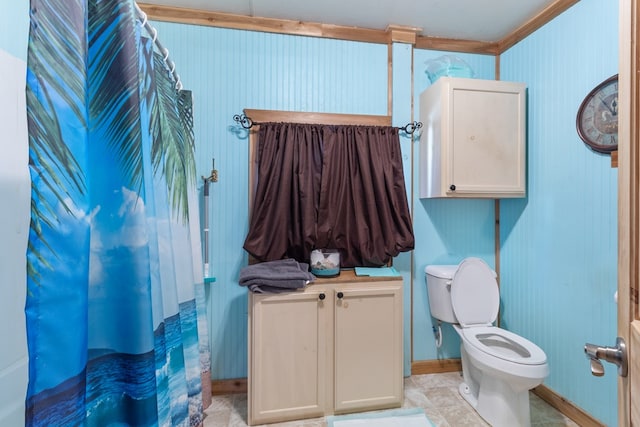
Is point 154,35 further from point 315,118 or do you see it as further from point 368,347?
point 368,347

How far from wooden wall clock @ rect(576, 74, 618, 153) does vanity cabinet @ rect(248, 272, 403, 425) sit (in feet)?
4.24

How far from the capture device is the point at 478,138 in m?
1.99

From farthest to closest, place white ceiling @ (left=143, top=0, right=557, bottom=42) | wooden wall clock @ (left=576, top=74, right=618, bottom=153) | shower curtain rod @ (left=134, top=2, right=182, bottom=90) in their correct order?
white ceiling @ (left=143, top=0, right=557, bottom=42) → wooden wall clock @ (left=576, top=74, right=618, bottom=153) → shower curtain rod @ (left=134, top=2, right=182, bottom=90)

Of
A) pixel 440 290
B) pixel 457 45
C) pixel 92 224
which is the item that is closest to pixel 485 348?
pixel 440 290

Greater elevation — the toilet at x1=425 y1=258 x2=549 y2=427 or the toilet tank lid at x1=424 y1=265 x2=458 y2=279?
the toilet tank lid at x1=424 y1=265 x2=458 y2=279

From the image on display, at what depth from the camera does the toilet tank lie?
200 centimetres

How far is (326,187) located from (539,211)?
55.0 inches

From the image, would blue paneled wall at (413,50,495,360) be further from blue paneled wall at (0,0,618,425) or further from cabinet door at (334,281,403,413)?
cabinet door at (334,281,403,413)

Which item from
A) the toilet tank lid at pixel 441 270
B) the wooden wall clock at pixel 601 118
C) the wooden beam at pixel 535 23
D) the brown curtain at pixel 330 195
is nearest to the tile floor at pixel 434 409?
the toilet tank lid at pixel 441 270

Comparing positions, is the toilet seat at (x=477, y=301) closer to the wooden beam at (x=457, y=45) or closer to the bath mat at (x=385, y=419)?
the bath mat at (x=385, y=419)

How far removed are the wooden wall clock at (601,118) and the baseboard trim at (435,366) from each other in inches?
65.4

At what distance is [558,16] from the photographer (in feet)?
6.01

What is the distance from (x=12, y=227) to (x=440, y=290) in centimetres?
217

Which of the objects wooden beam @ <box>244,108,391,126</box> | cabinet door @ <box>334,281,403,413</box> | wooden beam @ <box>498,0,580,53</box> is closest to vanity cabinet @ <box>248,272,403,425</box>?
cabinet door @ <box>334,281,403,413</box>
